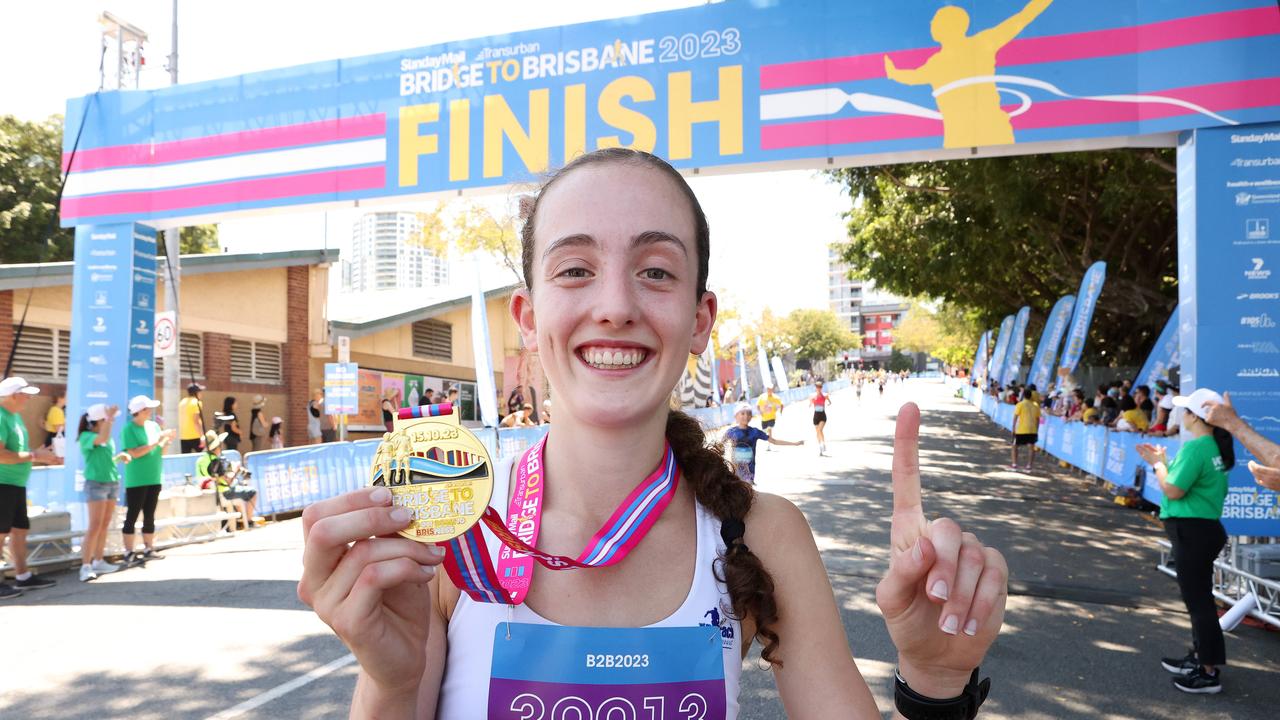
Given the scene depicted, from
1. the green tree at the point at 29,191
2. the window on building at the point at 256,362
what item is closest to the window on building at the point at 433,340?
the window on building at the point at 256,362

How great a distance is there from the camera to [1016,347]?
25.6m

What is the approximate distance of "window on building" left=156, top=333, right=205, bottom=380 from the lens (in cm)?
1686

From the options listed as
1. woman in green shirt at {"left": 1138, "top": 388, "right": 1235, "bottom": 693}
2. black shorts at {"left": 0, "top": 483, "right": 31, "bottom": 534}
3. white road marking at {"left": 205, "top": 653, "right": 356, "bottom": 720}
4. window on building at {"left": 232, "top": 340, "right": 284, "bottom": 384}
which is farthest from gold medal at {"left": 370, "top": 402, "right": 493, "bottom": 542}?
window on building at {"left": 232, "top": 340, "right": 284, "bottom": 384}

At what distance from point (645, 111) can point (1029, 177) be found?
7372mm

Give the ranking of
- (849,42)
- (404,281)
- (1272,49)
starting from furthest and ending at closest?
(404,281) < (849,42) < (1272,49)

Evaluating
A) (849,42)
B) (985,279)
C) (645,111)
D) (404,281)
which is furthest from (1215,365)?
(404,281)

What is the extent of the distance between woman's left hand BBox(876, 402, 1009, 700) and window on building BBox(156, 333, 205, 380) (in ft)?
60.1

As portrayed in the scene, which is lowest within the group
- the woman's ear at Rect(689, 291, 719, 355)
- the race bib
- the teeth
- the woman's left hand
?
the race bib

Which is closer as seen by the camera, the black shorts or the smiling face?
the smiling face

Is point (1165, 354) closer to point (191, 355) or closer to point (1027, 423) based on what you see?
point (1027, 423)

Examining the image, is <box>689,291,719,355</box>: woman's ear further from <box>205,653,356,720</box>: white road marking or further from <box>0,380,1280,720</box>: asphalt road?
<box>205,653,356,720</box>: white road marking

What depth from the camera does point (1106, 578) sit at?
25.2 ft

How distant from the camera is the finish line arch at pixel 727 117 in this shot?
283 inches

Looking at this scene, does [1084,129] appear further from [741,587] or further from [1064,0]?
[741,587]
